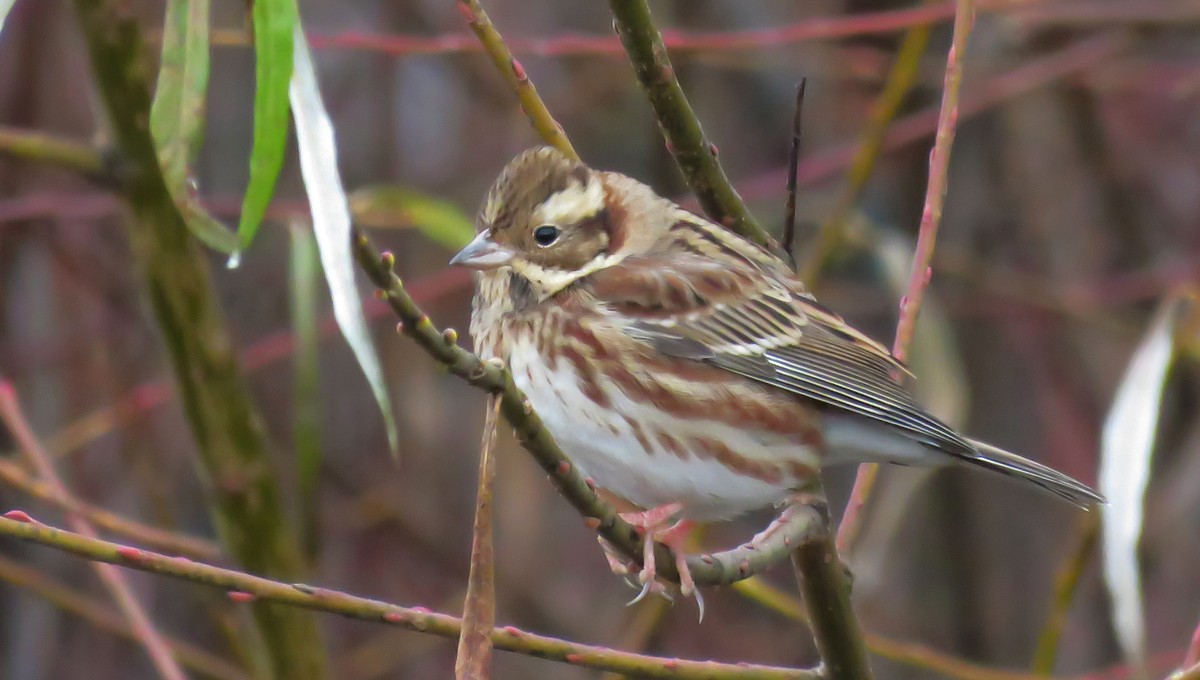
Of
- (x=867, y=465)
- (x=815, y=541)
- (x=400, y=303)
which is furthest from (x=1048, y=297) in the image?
(x=400, y=303)

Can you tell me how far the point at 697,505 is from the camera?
240cm

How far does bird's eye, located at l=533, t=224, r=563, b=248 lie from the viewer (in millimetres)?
2449

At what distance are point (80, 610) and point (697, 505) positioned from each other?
1456 mm

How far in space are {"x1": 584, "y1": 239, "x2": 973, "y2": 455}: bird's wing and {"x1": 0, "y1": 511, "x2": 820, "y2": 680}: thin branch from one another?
74 cm

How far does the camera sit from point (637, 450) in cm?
233

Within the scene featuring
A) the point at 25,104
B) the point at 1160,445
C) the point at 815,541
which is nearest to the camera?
the point at 815,541

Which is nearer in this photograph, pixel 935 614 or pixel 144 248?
pixel 144 248

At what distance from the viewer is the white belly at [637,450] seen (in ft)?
7.55

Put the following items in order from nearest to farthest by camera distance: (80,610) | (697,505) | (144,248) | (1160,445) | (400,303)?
(400,303) → (697,505) → (144,248) → (80,610) → (1160,445)

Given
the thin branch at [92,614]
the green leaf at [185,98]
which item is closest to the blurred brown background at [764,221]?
the thin branch at [92,614]

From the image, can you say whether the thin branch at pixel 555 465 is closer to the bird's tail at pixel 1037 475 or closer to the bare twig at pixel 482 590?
the bare twig at pixel 482 590

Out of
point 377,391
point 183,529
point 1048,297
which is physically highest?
point 1048,297

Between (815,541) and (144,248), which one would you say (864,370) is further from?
(144,248)

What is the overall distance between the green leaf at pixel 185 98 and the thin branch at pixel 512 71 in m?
0.34
